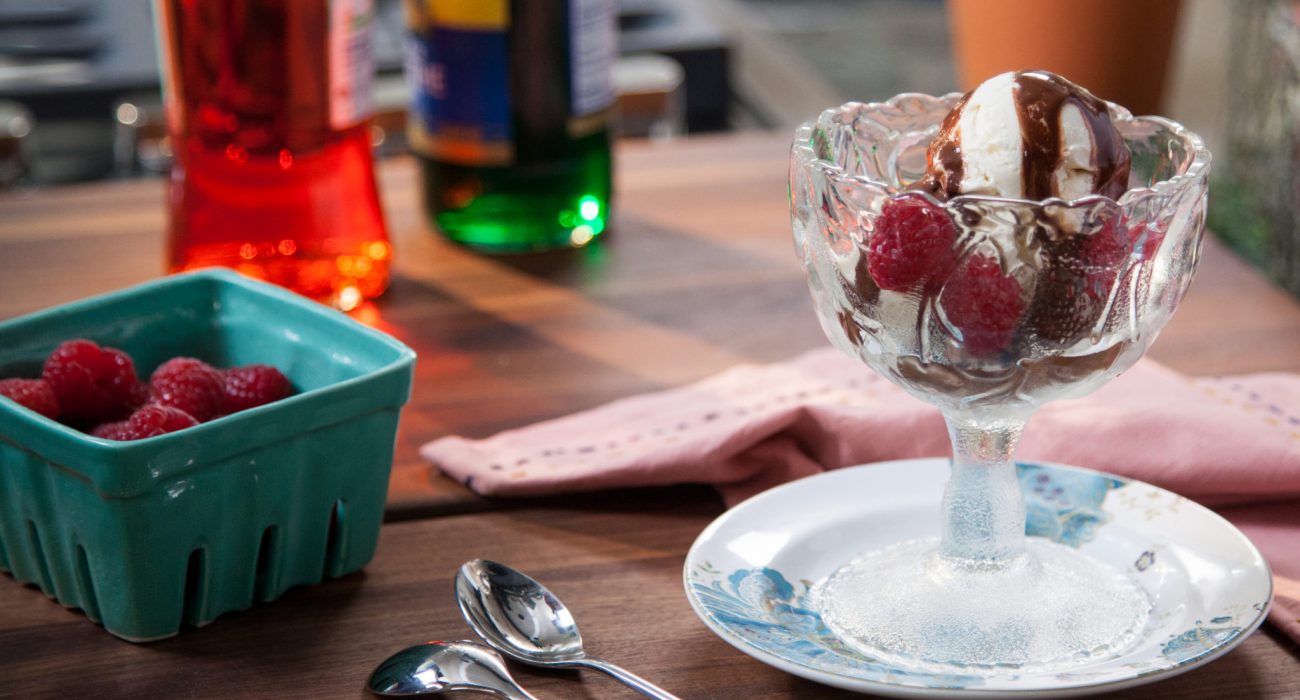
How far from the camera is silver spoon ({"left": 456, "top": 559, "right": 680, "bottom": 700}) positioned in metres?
0.46

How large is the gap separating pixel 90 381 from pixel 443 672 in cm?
17

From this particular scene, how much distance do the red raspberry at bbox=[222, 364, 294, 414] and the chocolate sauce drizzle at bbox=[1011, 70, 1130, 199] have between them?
0.88 ft

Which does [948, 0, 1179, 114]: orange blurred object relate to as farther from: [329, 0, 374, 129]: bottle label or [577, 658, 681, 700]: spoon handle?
[577, 658, 681, 700]: spoon handle

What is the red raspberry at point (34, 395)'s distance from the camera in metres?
0.49

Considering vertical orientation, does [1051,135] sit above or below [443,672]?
above

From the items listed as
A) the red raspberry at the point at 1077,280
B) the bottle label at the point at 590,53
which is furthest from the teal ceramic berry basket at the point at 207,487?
the bottle label at the point at 590,53

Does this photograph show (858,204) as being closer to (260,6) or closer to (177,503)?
(177,503)

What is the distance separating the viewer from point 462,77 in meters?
0.83

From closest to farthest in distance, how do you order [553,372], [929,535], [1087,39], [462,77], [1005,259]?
[1005,259] → [929,535] → [553,372] → [462,77] → [1087,39]

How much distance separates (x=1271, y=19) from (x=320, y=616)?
1.02 m

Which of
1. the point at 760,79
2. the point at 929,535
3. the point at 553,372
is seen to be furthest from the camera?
the point at 760,79

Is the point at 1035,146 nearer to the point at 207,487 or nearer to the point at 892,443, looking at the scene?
the point at 892,443

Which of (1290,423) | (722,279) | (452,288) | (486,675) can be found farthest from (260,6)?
(1290,423)

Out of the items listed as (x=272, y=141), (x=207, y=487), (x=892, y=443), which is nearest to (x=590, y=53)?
(x=272, y=141)
